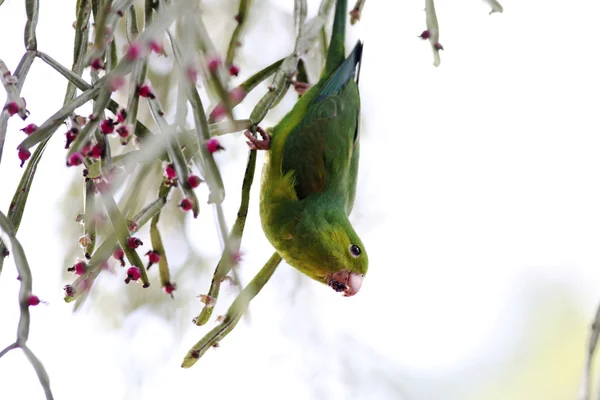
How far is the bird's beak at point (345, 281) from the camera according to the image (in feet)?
8.08

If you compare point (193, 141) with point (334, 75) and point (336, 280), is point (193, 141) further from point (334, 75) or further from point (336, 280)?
point (334, 75)

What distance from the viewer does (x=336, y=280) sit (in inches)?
97.1

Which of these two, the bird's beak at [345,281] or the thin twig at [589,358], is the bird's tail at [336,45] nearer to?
the bird's beak at [345,281]

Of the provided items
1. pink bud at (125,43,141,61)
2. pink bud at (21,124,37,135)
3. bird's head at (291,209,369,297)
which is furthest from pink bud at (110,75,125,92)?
bird's head at (291,209,369,297)

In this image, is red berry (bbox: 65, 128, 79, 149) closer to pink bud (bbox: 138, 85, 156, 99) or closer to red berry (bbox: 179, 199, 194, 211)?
pink bud (bbox: 138, 85, 156, 99)

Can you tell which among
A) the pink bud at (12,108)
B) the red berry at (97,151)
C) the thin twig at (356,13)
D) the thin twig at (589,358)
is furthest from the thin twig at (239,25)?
the thin twig at (589,358)

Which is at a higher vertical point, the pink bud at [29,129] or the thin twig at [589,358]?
the pink bud at [29,129]

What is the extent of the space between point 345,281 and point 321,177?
41cm

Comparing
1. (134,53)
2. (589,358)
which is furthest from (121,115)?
(589,358)

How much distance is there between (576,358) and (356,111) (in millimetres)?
2789

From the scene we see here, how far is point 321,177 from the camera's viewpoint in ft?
8.83

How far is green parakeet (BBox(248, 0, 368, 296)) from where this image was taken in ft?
8.09

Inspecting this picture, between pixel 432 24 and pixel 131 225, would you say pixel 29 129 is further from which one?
pixel 432 24

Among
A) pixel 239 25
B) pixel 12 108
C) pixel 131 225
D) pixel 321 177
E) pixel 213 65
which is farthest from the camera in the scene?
pixel 321 177
